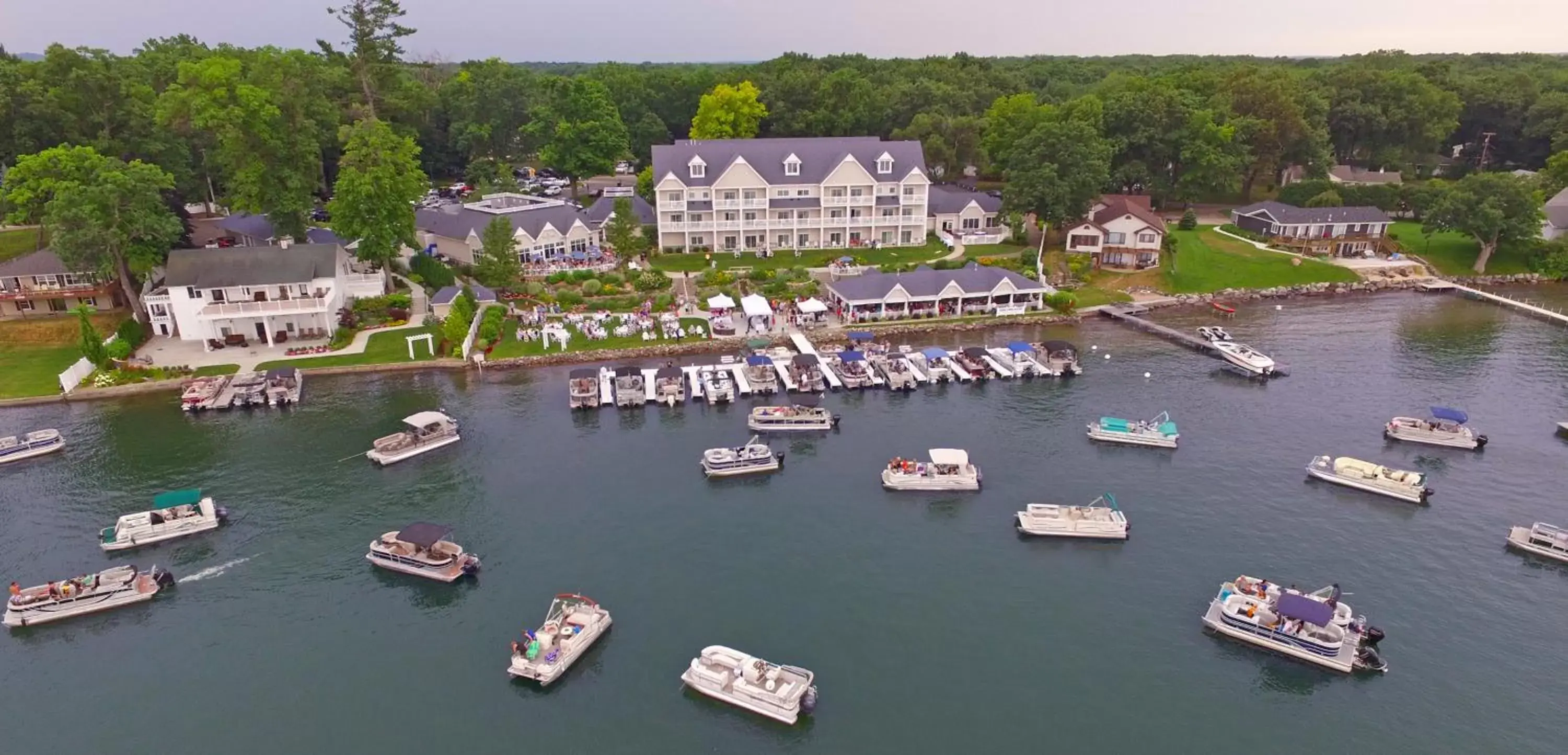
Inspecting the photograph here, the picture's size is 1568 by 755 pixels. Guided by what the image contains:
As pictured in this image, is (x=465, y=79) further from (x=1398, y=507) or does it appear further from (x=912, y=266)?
(x=1398, y=507)

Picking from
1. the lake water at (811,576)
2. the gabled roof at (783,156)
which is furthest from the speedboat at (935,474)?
the gabled roof at (783,156)

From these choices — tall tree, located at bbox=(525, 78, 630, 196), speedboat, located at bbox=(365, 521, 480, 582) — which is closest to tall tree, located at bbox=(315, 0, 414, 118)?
tall tree, located at bbox=(525, 78, 630, 196)

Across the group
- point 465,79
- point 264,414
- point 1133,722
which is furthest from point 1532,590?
point 465,79

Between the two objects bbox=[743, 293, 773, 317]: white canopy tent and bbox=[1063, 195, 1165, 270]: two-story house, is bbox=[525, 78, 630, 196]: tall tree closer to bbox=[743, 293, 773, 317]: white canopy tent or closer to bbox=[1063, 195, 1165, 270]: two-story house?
bbox=[743, 293, 773, 317]: white canopy tent

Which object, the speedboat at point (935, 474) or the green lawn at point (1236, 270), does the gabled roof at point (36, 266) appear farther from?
the green lawn at point (1236, 270)

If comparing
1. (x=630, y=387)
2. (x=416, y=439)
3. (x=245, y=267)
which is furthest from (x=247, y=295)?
(x=630, y=387)

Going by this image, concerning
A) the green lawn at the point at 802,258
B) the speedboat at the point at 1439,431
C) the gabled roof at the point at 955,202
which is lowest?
the speedboat at the point at 1439,431
